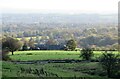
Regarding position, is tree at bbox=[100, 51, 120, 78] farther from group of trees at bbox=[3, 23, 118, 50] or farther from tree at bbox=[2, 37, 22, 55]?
group of trees at bbox=[3, 23, 118, 50]

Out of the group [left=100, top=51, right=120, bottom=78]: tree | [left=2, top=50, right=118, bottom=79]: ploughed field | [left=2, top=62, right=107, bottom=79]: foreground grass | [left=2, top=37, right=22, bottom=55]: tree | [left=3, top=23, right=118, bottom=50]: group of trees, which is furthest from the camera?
[left=3, top=23, right=118, bottom=50]: group of trees

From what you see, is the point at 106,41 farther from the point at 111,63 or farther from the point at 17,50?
the point at 111,63

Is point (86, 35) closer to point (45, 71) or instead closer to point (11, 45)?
point (11, 45)

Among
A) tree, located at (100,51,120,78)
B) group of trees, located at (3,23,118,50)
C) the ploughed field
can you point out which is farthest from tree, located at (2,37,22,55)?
tree, located at (100,51,120,78)

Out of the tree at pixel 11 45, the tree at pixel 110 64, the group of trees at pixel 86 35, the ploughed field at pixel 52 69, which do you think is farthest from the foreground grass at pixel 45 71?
the group of trees at pixel 86 35

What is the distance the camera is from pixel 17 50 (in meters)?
73.4

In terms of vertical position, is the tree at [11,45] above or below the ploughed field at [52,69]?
above

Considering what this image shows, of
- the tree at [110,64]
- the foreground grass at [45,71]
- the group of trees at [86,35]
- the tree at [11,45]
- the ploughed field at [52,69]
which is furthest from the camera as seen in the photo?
the group of trees at [86,35]

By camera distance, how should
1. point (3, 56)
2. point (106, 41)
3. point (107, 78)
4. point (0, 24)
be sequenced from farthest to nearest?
point (0, 24)
point (106, 41)
point (3, 56)
point (107, 78)

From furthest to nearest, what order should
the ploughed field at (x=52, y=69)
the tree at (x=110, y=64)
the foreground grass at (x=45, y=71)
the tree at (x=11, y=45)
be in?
the tree at (x=11, y=45) → the tree at (x=110, y=64) → the ploughed field at (x=52, y=69) → the foreground grass at (x=45, y=71)

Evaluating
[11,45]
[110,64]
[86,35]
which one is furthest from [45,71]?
[86,35]

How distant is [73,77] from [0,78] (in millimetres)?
8209

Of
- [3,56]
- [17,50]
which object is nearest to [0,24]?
[17,50]

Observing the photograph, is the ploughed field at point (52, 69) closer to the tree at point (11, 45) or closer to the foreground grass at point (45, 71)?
the foreground grass at point (45, 71)
